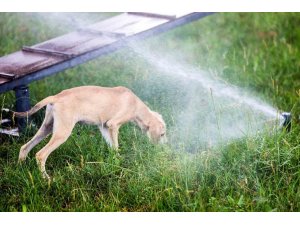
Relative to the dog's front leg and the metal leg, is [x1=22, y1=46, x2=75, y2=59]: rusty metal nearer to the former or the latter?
the metal leg

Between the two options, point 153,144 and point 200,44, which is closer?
point 153,144

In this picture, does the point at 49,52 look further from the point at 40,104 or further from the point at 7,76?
the point at 40,104

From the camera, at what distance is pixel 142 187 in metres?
6.29

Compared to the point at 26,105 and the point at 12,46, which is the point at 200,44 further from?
the point at 26,105

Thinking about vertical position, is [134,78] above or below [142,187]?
above

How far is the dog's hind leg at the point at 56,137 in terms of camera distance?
6309 millimetres

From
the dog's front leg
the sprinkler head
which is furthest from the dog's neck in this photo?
the sprinkler head

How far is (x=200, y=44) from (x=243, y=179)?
4.11 metres

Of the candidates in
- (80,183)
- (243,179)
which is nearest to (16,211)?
(80,183)

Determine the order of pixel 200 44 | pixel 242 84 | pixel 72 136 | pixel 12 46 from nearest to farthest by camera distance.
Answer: pixel 72 136 → pixel 242 84 → pixel 12 46 → pixel 200 44

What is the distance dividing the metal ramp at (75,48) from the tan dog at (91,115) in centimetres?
45

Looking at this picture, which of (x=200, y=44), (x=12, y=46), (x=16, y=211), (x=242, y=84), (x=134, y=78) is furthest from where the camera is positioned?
(x=200, y=44)

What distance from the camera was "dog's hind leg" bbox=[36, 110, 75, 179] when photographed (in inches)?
248

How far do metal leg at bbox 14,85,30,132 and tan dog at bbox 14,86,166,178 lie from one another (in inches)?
15.9
